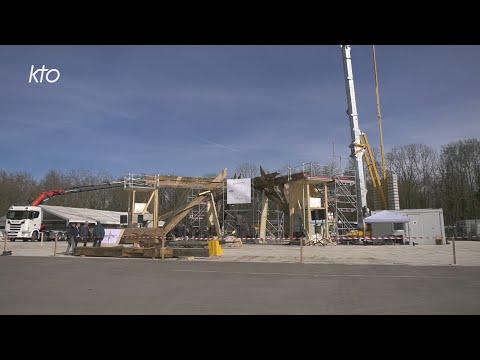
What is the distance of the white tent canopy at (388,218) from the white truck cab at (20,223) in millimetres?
33681

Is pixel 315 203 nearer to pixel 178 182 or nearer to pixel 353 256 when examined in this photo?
pixel 178 182

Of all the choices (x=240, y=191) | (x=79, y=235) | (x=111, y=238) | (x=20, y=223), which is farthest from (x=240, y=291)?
(x=20, y=223)

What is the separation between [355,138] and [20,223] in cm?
3649

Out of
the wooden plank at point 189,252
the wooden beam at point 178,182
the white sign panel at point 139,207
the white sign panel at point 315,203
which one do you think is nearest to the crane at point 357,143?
the white sign panel at point 315,203

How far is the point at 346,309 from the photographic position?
7633 millimetres

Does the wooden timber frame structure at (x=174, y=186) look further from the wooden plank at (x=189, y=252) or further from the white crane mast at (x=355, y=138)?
the white crane mast at (x=355, y=138)

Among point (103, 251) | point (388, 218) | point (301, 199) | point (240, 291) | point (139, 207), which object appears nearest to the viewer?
point (240, 291)

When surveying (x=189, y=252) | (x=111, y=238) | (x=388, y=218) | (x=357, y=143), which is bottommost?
(x=189, y=252)

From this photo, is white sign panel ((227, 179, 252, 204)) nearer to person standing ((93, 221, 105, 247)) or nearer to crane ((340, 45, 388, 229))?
crane ((340, 45, 388, 229))

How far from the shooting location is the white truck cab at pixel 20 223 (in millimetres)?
39625

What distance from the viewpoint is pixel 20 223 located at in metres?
39.7
